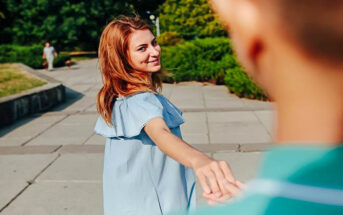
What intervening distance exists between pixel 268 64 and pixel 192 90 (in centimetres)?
1179

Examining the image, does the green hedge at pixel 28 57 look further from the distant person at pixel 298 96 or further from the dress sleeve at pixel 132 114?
the distant person at pixel 298 96

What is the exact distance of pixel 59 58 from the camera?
23766 millimetres

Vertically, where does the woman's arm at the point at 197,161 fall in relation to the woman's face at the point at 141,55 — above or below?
below

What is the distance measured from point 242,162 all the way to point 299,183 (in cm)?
474

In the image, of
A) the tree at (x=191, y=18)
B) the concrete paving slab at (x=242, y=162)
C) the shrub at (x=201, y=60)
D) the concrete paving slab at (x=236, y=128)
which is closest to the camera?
the concrete paving slab at (x=242, y=162)

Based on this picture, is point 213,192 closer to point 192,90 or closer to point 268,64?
point 268,64

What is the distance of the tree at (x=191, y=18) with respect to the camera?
23.6 m

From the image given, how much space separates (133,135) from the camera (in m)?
1.88

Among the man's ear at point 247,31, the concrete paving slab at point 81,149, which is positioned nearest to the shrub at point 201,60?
the concrete paving slab at point 81,149

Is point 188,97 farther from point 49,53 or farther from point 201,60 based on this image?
point 49,53

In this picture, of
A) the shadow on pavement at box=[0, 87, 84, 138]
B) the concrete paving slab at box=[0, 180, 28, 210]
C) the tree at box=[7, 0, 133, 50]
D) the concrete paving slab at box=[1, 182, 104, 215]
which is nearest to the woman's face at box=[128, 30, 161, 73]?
the concrete paving slab at box=[1, 182, 104, 215]

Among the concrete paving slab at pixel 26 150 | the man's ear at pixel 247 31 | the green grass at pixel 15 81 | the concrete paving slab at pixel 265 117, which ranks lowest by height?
the concrete paving slab at pixel 26 150

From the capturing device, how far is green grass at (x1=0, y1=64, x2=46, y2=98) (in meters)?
9.66

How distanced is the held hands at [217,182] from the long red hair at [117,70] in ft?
3.66
